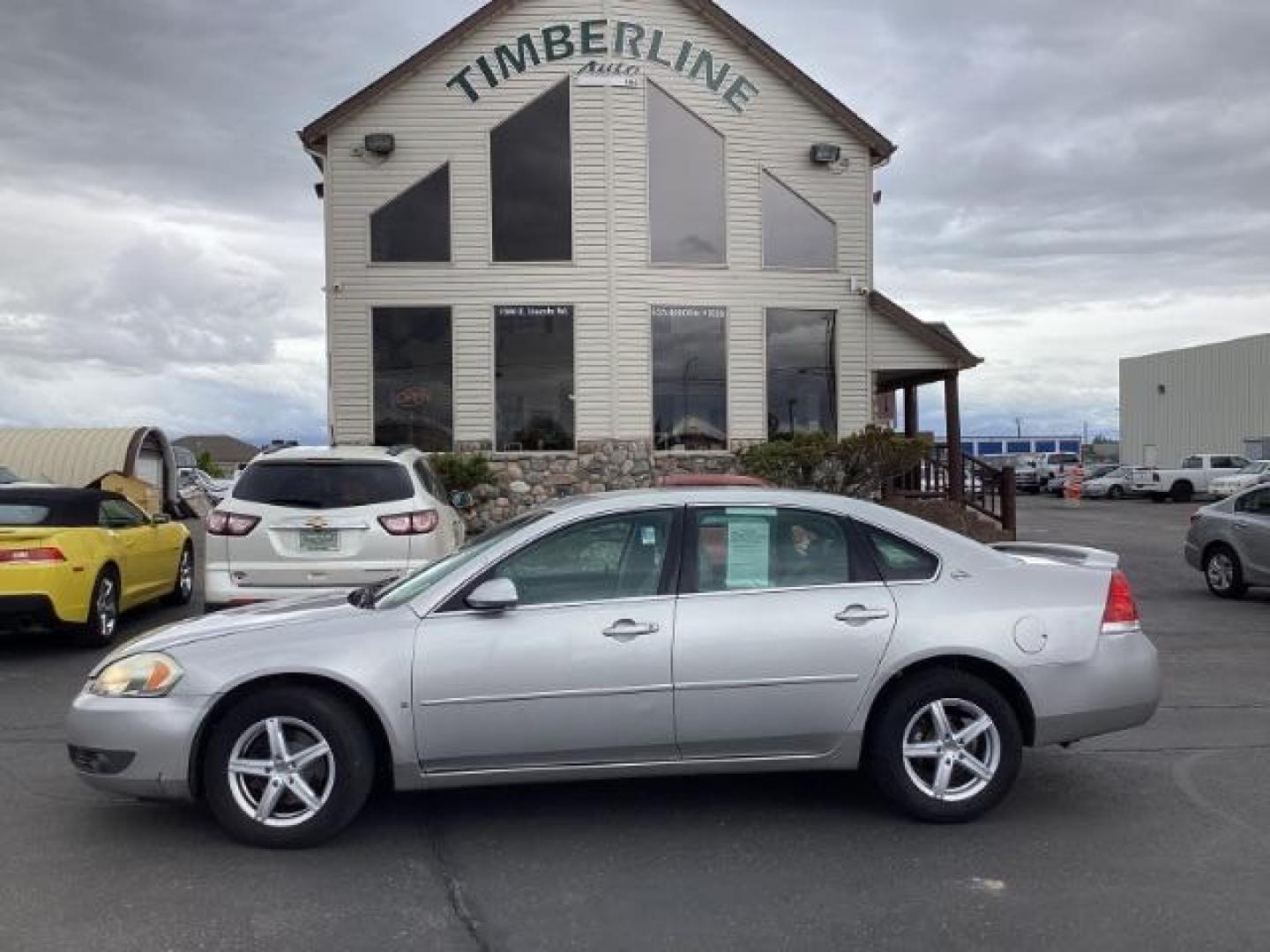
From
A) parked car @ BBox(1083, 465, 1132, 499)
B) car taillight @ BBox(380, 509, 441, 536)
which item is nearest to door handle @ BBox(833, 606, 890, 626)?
car taillight @ BBox(380, 509, 441, 536)

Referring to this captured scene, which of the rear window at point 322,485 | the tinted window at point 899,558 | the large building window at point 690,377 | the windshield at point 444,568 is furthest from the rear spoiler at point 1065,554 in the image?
the large building window at point 690,377

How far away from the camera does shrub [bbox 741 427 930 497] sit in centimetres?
1767

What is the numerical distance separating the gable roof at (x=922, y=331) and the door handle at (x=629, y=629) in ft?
50.1

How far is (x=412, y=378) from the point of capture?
18609 millimetres

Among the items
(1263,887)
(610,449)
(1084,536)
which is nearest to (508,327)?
(610,449)

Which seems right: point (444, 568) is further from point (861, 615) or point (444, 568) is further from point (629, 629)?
point (861, 615)

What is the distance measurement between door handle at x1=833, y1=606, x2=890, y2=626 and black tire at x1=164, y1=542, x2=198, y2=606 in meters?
9.54

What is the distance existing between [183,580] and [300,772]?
8.96 metres

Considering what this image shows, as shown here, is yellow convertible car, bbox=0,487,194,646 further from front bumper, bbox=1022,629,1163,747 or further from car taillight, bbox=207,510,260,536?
front bumper, bbox=1022,629,1163,747

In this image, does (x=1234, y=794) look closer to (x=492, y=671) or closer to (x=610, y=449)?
(x=492, y=671)

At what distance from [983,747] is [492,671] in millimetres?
2180

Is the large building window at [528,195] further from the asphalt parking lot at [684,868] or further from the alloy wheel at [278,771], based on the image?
the alloy wheel at [278,771]

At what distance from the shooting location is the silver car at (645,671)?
16.4 feet

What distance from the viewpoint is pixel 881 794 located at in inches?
211
